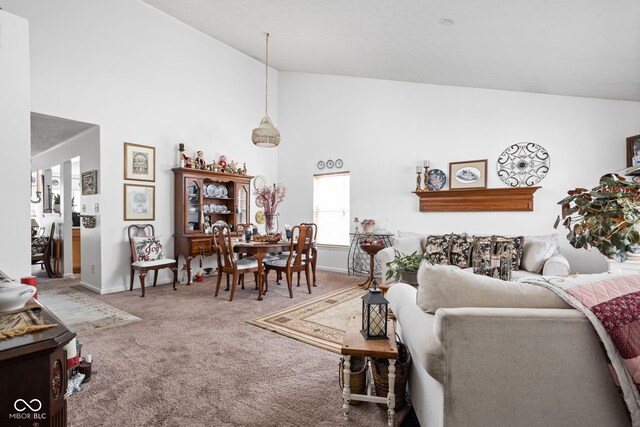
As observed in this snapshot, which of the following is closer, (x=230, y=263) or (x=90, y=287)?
(x=230, y=263)

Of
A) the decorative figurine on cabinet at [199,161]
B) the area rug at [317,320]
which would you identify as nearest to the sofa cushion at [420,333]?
the area rug at [317,320]

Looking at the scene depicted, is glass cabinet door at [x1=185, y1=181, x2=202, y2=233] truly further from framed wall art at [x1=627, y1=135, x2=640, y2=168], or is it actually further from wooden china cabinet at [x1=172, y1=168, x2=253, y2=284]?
framed wall art at [x1=627, y1=135, x2=640, y2=168]

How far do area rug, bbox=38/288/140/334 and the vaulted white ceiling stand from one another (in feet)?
13.0

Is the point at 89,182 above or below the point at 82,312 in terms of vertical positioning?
above

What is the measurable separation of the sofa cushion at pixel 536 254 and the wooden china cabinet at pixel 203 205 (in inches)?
168

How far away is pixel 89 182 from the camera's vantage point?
4.64 m

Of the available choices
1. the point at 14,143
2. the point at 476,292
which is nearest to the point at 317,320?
the point at 476,292

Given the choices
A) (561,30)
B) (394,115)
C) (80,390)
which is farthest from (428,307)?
(394,115)

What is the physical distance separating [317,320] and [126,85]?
4.21 meters

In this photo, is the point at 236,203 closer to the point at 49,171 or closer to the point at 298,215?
the point at 298,215

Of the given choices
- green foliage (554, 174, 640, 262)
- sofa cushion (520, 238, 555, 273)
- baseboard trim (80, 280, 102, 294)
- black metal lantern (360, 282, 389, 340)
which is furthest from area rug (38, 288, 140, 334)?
sofa cushion (520, 238, 555, 273)

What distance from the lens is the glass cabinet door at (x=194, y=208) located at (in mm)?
5256

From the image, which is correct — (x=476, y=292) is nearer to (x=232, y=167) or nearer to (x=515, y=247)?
(x=515, y=247)

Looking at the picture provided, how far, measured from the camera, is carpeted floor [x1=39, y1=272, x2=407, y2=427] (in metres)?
1.74
